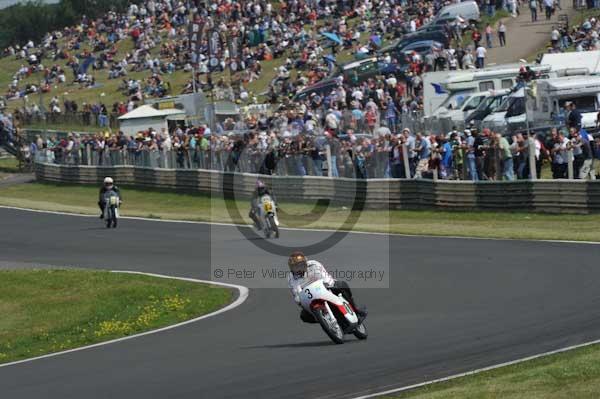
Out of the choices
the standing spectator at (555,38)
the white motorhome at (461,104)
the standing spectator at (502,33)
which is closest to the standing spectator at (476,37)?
the standing spectator at (502,33)

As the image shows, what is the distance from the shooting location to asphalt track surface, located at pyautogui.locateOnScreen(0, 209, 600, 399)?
11.9 m

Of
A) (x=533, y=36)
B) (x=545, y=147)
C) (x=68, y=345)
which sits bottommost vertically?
(x=68, y=345)

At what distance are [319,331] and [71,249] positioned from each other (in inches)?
555

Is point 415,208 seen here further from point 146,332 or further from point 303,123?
point 146,332

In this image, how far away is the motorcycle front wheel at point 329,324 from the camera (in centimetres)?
1376

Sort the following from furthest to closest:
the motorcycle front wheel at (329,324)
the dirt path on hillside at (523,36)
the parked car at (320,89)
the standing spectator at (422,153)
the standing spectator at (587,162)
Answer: the dirt path on hillside at (523,36) < the parked car at (320,89) < the standing spectator at (422,153) < the standing spectator at (587,162) < the motorcycle front wheel at (329,324)

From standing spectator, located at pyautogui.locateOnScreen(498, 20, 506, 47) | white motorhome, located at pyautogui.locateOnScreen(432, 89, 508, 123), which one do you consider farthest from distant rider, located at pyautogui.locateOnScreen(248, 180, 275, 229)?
standing spectator, located at pyautogui.locateOnScreen(498, 20, 506, 47)

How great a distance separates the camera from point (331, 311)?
13914mm

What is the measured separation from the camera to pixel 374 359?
1262 cm

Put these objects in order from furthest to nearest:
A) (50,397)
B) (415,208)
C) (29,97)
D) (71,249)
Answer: (29,97) → (415,208) → (71,249) → (50,397)

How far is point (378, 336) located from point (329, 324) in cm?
74

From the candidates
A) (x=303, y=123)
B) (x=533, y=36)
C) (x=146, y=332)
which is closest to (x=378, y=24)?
(x=533, y=36)

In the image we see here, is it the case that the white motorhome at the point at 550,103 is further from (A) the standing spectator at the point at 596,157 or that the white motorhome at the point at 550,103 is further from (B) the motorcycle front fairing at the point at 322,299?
(B) the motorcycle front fairing at the point at 322,299

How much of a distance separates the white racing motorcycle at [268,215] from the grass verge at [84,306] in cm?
418
